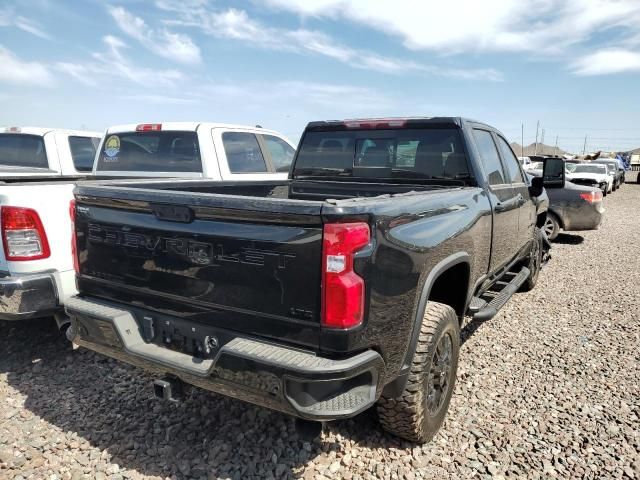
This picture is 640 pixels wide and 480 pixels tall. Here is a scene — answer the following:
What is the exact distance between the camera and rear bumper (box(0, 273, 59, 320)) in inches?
130

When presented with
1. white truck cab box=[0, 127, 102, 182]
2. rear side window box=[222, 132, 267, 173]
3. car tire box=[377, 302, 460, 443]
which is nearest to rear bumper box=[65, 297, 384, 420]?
car tire box=[377, 302, 460, 443]

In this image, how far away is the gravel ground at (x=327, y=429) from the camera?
2643mm

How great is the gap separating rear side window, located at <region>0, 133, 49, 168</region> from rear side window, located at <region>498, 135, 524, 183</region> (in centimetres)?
673

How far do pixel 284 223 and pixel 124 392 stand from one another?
221 centimetres

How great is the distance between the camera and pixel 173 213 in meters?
2.38

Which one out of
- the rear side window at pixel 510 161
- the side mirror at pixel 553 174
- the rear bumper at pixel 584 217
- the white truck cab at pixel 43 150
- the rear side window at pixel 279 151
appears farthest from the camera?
the rear bumper at pixel 584 217

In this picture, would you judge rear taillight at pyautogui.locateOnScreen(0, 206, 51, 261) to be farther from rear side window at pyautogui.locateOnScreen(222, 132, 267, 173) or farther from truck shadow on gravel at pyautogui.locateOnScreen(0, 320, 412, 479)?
rear side window at pyautogui.locateOnScreen(222, 132, 267, 173)

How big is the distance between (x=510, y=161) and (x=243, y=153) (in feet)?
10.6

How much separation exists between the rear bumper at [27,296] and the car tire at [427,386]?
2.49 m

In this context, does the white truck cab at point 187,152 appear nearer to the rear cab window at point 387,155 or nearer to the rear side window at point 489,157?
the rear cab window at point 387,155

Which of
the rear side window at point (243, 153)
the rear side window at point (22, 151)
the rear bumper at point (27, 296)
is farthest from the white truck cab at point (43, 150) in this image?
the rear bumper at point (27, 296)

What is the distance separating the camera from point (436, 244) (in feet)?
8.61

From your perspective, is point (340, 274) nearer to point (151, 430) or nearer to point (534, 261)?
point (151, 430)

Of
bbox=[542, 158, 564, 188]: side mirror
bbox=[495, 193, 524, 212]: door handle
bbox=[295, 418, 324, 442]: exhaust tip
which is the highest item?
bbox=[542, 158, 564, 188]: side mirror
